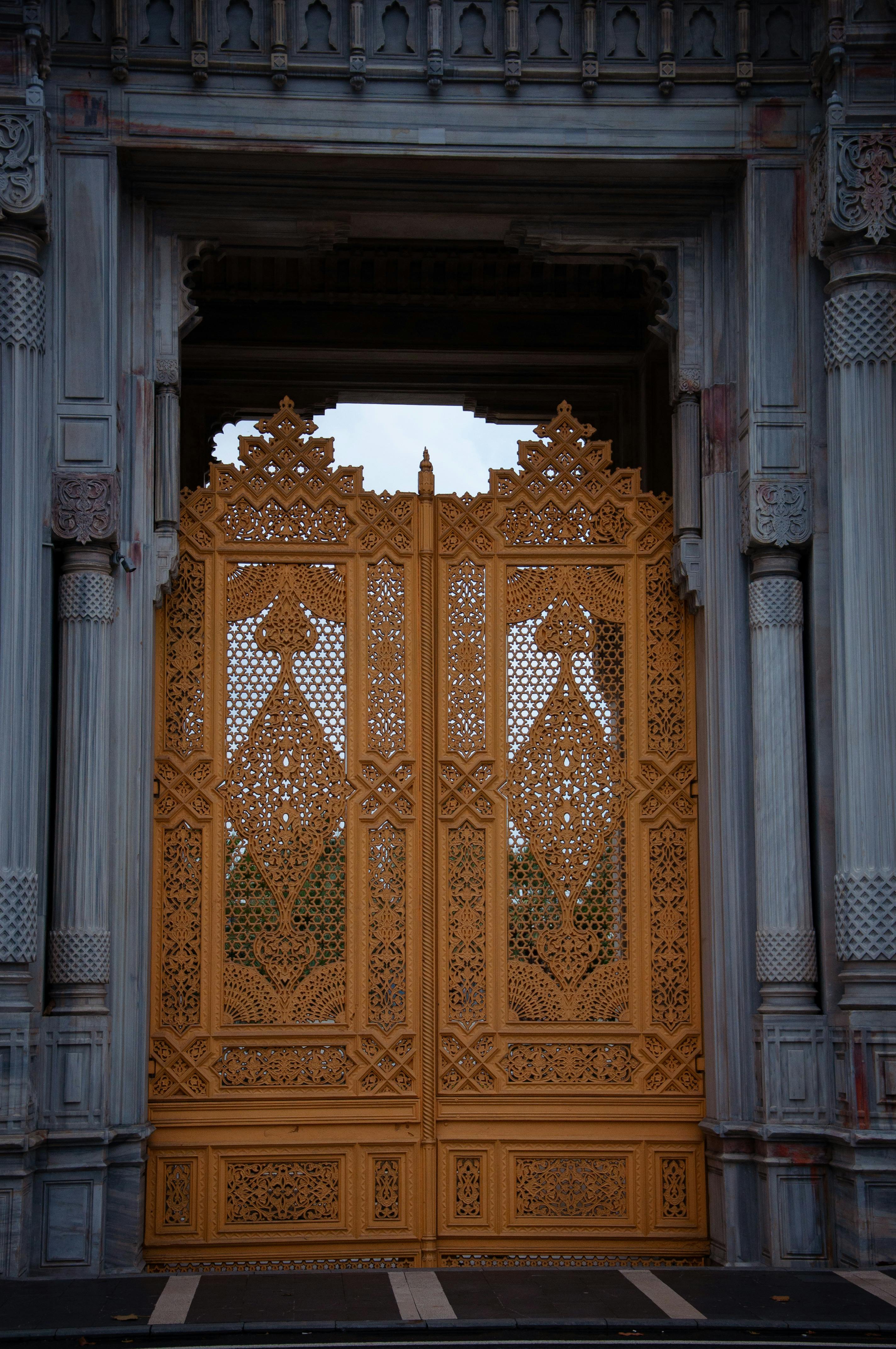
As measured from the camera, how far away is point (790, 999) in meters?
8.43

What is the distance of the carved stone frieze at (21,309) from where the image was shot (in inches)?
327

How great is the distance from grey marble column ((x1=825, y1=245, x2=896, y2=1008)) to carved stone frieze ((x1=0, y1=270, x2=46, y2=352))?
13.5 feet

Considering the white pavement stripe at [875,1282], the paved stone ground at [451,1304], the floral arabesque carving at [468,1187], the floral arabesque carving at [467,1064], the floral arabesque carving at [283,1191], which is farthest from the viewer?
the floral arabesque carving at [467,1064]

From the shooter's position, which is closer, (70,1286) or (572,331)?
(70,1286)

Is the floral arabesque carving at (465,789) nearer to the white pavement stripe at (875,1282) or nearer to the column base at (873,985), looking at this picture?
the column base at (873,985)

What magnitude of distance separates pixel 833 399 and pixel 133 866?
14.4 feet

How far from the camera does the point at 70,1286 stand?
7.64m

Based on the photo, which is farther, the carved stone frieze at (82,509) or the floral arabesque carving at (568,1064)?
the floral arabesque carving at (568,1064)

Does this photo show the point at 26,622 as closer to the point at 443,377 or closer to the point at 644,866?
the point at 644,866

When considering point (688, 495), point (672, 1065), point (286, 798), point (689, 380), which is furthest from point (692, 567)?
point (672, 1065)

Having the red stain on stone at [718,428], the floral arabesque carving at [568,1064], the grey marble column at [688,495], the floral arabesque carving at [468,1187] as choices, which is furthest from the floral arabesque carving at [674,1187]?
the red stain on stone at [718,428]

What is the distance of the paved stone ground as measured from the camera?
267 inches

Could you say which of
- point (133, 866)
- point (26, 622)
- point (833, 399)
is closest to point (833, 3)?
point (833, 399)

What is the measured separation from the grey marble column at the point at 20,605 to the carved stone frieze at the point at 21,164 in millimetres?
125
